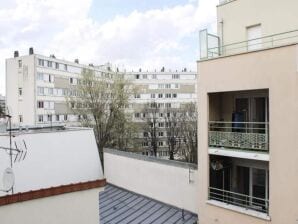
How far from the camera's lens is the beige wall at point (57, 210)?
6.21 metres

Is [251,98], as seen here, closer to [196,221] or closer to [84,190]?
[196,221]

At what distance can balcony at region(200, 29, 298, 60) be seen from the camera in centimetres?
1183

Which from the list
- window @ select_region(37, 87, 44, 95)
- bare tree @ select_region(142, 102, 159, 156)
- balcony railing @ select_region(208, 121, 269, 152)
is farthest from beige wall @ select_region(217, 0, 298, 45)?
bare tree @ select_region(142, 102, 159, 156)

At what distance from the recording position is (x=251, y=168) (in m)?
12.8

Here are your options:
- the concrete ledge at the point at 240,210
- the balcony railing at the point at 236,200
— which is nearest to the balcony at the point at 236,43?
the balcony railing at the point at 236,200

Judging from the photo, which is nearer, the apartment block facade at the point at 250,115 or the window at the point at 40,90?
the apartment block facade at the point at 250,115

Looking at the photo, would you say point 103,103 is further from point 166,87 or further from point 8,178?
point 166,87

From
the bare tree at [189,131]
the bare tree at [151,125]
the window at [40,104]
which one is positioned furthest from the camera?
the bare tree at [151,125]

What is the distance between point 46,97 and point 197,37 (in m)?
41.6

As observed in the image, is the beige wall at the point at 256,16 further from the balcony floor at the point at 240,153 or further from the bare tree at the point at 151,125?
the bare tree at the point at 151,125

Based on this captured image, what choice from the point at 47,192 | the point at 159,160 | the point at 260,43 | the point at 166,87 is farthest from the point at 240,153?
the point at 166,87

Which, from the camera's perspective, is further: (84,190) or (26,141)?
(26,141)

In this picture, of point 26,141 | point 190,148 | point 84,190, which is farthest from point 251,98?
point 190,148

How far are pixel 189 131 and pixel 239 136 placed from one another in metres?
42.0
